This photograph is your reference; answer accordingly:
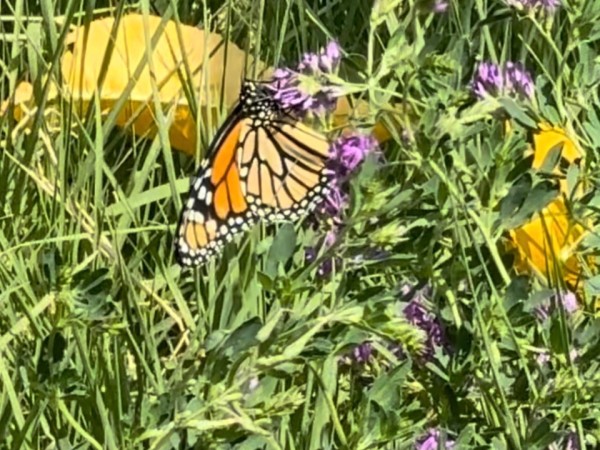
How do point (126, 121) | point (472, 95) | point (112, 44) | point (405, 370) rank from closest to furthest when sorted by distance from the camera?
point (405, 370)
point (472, 95)
point (112, 44)
point (126, 121)

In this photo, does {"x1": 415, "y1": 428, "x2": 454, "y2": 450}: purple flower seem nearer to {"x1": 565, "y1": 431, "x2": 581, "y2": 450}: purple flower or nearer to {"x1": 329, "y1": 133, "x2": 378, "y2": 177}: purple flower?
{"x1": 565, "y1": 431, "x2": 581, "y2": 450}: purple flower

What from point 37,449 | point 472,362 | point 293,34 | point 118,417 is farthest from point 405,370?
point 293,34

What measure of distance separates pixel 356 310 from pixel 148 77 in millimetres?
780

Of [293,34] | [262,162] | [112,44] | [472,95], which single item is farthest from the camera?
[293,34]

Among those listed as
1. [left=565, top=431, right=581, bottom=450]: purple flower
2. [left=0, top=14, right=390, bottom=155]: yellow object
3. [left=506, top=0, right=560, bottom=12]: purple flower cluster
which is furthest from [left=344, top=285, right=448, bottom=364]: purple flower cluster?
[left=0, top=14, right=390, bottom=155]: yellow object

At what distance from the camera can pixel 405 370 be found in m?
0.94

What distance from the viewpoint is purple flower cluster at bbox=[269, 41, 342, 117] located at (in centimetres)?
96

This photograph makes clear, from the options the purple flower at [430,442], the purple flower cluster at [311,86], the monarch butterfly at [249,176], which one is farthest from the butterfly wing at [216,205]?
the purple flower at [430,442]

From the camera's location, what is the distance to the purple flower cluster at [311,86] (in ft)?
3.14

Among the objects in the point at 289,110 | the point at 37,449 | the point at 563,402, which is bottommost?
the point at 37,449

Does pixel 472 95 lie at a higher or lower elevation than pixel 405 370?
higher

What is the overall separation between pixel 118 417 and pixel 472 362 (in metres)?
0.25

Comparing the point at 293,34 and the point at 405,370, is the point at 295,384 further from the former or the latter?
the point at 293,34

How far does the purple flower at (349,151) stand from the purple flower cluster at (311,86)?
0.10 feet
